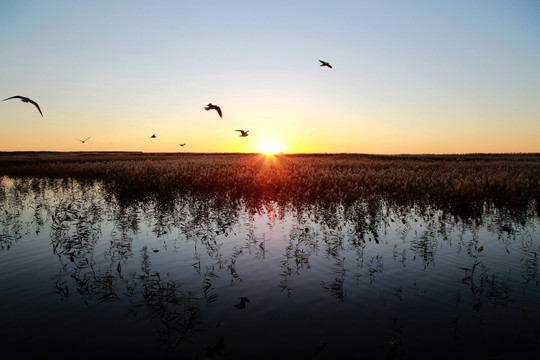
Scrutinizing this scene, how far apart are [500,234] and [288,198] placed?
847 cm

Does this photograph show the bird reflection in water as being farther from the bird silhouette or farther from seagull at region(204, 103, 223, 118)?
seagull at region(204, 103, 223, 118)

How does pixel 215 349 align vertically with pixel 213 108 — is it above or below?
below

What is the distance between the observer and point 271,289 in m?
5.51

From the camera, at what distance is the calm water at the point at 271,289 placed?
3.97 m

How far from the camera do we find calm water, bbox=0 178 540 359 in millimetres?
3967

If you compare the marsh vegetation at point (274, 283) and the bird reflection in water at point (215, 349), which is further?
the marsh vegetation at point (274, 283)

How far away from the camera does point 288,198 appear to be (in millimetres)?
15500

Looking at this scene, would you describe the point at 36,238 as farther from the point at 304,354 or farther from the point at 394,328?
the point at 394,328

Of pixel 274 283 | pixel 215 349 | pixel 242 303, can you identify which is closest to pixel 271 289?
pixel 274 283

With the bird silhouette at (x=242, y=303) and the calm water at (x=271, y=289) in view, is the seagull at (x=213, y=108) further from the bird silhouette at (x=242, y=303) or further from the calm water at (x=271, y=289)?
the bird silhouette at (x=242, y=303)

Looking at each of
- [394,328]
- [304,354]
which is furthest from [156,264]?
[394,328]

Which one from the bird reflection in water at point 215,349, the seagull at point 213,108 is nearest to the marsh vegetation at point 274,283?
the bird reflection in water at point 215,349

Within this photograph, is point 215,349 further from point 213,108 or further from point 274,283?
point 213,108

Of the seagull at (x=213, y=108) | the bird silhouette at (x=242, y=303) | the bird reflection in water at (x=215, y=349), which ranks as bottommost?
the bird reflection in water at (x=215, y=349)
